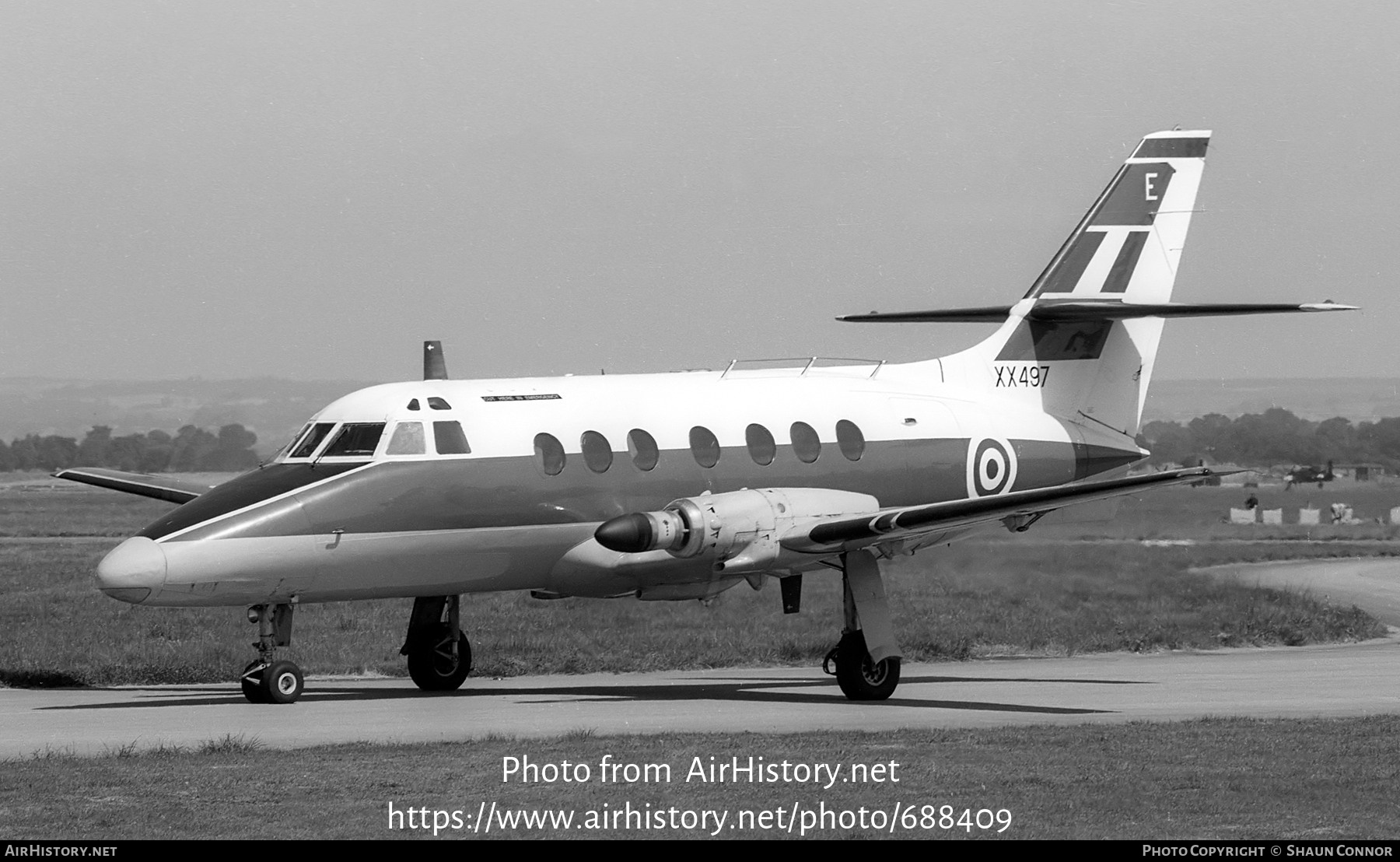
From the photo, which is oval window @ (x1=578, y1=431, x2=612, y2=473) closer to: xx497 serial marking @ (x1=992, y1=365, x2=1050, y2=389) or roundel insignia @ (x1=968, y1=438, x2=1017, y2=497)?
roundel insignia @ (x1=968, y1=438, x2=1017, y2=497)

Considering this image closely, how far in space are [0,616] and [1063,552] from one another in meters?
18.1

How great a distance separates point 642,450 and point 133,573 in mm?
5859

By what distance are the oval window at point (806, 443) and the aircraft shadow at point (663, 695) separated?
280 centimetres

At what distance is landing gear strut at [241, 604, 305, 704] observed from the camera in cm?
1914

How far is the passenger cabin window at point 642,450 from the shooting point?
20797 mm

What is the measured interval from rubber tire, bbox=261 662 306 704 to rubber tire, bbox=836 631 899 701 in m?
5.94

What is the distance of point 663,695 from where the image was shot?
2134 cm

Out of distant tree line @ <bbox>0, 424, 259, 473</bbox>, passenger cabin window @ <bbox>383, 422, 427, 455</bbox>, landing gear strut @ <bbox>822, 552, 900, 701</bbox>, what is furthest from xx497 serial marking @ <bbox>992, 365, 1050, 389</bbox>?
distant tree line @ <bbox>0, 424, 259, 473</bbox>

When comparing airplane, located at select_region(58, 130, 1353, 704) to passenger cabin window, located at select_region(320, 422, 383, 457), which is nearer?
airplane, located at select_region(58, 130, 1353, 704)

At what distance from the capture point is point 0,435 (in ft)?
337

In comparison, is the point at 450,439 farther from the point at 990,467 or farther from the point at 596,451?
the point at 990,467

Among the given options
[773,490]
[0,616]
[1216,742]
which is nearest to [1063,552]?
[773,490]

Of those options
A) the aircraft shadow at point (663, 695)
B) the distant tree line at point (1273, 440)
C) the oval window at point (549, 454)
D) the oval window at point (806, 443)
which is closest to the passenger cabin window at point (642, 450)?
the oval window at point (549, 454)

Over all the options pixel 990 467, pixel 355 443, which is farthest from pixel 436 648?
pixel 990 467
